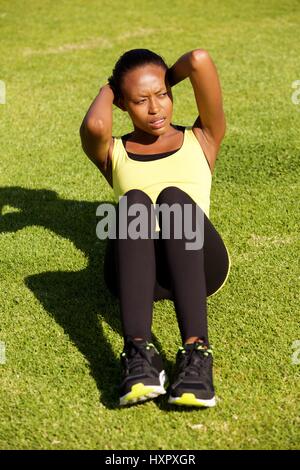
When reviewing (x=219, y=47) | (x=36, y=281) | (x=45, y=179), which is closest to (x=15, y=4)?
(x=219, y=47)

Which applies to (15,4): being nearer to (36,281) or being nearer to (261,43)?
(261,43)

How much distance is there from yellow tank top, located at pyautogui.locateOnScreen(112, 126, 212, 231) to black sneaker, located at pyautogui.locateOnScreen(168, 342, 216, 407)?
99cm

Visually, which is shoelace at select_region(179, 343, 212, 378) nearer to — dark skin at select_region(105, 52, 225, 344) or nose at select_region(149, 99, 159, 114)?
dark skin at select_region(105, 52, 225, 344)

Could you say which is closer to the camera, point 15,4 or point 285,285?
point 285,285

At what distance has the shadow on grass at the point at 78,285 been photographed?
433 centimetres

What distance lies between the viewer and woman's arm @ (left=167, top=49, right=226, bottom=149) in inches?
175

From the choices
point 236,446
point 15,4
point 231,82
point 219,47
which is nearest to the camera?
point 236,446

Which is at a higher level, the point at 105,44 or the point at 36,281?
the point at 105,44

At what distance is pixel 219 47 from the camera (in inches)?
446

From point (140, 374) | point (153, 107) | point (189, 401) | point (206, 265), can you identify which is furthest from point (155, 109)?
point (189, 401)

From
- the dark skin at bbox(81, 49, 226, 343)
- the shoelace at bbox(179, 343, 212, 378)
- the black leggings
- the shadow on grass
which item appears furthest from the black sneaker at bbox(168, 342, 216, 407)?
the dark skin at bbox(81, 49, 226, 343)

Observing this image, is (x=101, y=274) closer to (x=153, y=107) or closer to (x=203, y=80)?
(x=153, y=107)

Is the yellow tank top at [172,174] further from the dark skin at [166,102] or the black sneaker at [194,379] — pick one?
the black sneaker at [194,379]

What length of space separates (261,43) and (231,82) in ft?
7.44
